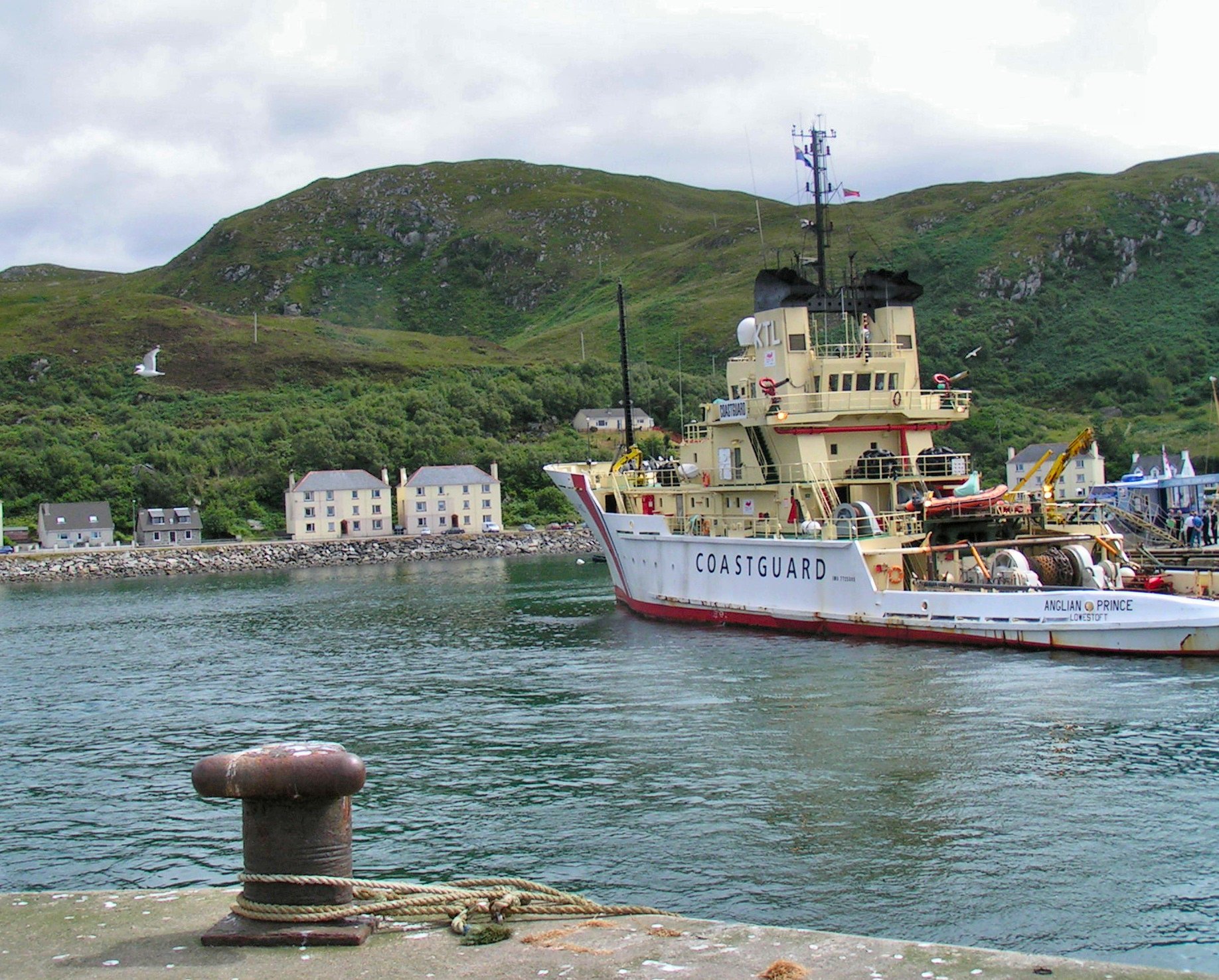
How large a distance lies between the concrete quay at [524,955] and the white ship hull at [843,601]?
2070 centimetres

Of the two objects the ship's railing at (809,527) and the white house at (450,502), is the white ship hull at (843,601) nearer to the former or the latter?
the ship's railing at (809,527)

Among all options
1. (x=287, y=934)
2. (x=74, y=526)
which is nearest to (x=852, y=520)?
(x=287, y=934)

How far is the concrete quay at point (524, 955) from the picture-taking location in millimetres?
6668

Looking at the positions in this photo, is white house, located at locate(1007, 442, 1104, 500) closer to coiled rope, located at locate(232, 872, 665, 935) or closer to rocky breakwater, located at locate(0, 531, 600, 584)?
rocky breakwater, located at locate(0, 531, 600, 584)

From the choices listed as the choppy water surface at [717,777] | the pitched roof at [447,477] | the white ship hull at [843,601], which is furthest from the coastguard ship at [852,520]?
the pitched roof at [447,477]

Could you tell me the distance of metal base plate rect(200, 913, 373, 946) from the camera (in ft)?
24.0

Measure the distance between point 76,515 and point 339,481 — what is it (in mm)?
21776

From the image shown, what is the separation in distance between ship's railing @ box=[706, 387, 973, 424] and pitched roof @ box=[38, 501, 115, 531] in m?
79.3

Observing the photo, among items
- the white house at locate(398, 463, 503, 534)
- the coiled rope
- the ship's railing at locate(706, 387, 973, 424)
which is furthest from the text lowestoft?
the white house at locate(398, 463, 503, 534)

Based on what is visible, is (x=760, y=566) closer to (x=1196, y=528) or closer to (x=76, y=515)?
(x=1196, y=528)

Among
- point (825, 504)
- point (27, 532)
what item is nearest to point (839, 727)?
point (825, 504)

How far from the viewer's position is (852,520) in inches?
1194

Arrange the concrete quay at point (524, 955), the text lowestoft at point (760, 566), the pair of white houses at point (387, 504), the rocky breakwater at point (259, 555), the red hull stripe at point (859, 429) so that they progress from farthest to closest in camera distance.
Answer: the pair of white houses at point (387, 504), the rocky breakwater at point (259, 555), the red hull stripe at point (859, 429), the text lowestoft at point (760, 566), the concrete quay at point (524, 955)

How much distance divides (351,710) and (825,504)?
14472mm
